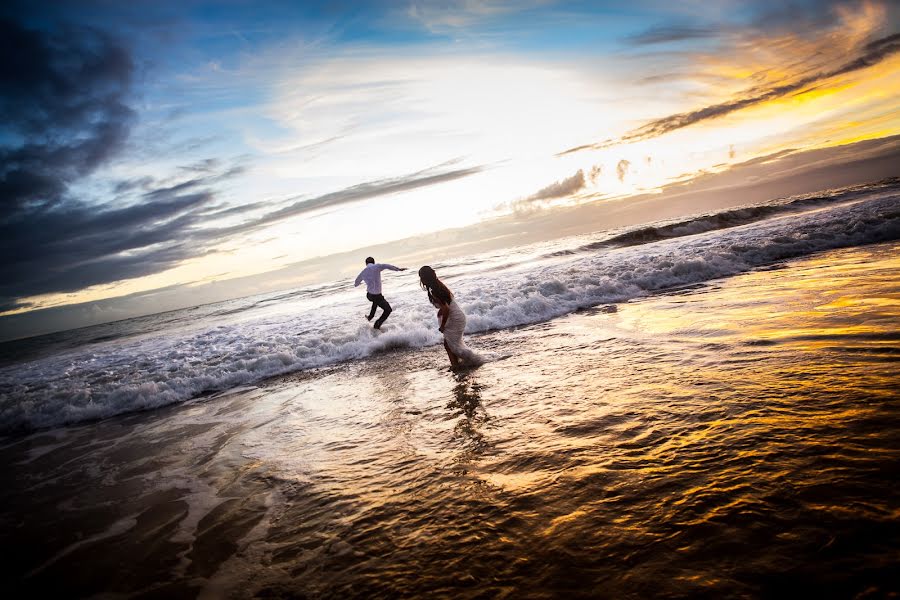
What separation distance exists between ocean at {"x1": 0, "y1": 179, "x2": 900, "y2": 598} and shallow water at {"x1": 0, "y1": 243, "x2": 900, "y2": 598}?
0.02m

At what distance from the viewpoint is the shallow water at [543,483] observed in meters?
2.31

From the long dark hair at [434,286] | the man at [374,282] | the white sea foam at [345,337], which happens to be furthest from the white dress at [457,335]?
the man at [374,282]

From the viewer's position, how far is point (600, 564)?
235 cm

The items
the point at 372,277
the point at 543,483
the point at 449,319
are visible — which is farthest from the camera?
the point at 372,277

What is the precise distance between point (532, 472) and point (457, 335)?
183 inches

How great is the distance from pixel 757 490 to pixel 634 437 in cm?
114

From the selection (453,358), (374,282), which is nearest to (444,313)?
(453,358)

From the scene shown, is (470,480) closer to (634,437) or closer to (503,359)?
(634,437)

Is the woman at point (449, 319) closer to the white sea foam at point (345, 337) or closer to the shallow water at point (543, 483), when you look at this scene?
the shallow water at point (543, 483)

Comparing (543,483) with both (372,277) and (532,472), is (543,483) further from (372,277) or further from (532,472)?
(372,277)

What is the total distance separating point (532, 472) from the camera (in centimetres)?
357

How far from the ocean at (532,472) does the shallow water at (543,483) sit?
20 millimetres

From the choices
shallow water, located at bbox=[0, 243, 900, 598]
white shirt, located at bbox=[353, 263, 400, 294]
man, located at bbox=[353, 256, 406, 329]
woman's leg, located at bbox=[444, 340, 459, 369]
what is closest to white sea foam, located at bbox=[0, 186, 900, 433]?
man, located at bbox=[353, 256, 406, 329]

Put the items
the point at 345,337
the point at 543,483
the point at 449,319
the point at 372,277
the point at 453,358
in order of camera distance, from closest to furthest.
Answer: the point at 543,483, the point at 449,319, the point at 453,358, the point at 345,337, the point at 372,277
